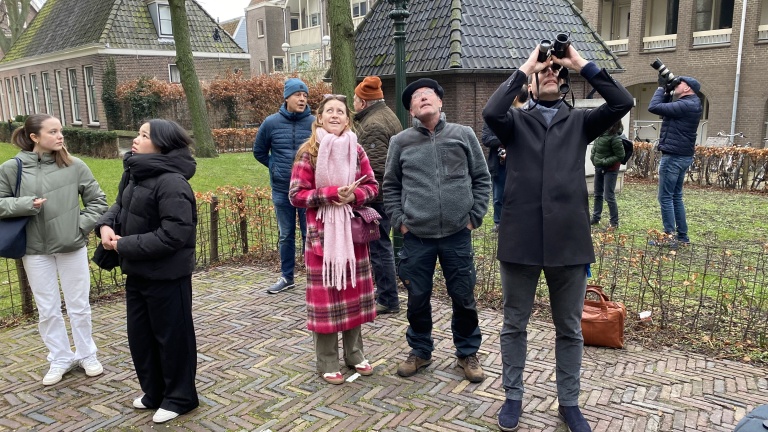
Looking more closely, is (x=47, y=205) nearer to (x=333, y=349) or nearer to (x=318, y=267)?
(x=318, y=267)

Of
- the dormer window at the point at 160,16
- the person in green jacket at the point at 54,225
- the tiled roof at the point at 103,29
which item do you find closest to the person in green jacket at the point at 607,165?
the person in green jacket at the point at 54,225

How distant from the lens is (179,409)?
12.1 ft

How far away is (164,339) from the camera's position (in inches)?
140

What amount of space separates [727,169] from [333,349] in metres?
11.8

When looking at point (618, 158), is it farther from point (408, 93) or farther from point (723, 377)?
point (408, 93)

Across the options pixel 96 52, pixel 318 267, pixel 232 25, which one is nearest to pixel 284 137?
pixel 318 267

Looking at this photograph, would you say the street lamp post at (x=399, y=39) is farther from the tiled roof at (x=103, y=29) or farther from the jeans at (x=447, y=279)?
the tiled roof at (x=103, y=29)

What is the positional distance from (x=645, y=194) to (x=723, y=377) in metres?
8.72

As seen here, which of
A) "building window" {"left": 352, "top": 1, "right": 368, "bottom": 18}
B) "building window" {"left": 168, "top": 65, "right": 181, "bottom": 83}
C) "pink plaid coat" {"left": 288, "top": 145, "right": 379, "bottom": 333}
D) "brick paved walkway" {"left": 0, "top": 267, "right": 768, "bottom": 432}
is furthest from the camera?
"building window" {"left": 352, "top": 1, "right": 368, "bottom": 18}

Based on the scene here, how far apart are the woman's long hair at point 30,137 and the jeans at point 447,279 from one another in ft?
8.24

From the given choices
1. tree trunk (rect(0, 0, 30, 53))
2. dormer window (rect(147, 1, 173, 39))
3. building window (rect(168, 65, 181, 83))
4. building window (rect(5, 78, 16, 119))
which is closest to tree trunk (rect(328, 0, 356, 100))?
building window (rect(168, 65, 181, 83))

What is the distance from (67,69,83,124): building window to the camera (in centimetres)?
2597

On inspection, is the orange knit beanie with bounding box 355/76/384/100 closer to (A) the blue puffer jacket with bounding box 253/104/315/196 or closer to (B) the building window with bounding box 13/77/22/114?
(A) the blue puffer jacket with bounding box 253/104/315/196

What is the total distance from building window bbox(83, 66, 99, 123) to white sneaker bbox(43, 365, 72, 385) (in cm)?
2310
